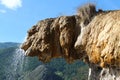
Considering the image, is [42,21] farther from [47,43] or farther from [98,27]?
[98,27]

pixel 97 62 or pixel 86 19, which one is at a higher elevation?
pixel 86 19

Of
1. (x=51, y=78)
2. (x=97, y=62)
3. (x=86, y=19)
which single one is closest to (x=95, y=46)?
(x=97, y=62)

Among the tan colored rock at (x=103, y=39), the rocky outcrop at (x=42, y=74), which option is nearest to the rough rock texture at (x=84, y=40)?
the tan colored rock at (x=103, y=39)

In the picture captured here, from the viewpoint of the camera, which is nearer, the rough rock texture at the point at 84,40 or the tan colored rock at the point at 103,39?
the tan colored rock at the point at 103,39

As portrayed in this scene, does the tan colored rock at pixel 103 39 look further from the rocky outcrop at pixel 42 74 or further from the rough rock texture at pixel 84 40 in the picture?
the rocky outcrop at pixel 42 74

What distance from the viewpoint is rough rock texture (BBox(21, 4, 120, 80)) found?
10773 mm

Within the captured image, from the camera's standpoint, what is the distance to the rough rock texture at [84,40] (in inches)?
424

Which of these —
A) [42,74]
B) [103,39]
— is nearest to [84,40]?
[103,39]

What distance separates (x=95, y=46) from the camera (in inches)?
451

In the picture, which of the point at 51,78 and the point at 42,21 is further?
the point at 51,78

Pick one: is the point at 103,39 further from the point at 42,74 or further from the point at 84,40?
the point at 42,74

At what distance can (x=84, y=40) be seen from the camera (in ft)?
39.9

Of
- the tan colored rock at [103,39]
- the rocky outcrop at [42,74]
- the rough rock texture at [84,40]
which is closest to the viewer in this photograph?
the tan colored rock at [103,39]

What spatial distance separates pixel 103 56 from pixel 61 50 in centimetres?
326
